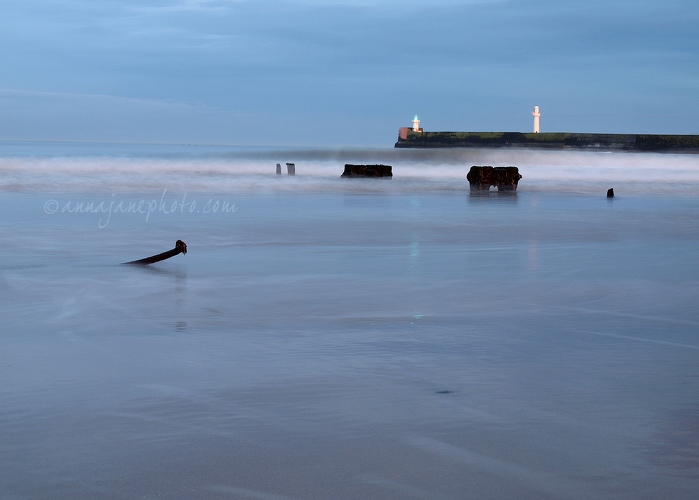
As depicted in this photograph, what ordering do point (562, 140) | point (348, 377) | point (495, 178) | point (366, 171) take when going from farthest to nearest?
point (562, 140) → point (366, 171) → point (495, 178) → point (348, 377)

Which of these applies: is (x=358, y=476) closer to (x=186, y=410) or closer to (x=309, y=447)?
(x=309, y=447)

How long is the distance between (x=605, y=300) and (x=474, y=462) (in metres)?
4.33

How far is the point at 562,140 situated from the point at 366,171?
120598mm

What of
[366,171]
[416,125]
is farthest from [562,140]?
[366,171]

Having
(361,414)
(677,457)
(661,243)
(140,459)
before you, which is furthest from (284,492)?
(661,243)

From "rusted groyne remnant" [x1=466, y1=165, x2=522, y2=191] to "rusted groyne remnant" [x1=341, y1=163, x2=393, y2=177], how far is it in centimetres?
907

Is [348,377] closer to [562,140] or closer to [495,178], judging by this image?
[495,178]

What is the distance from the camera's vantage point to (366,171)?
131 ft

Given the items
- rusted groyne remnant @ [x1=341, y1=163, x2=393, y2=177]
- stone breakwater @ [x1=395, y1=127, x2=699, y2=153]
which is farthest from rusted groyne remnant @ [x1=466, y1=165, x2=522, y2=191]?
stone breakwater @ [x1=395, y1=127, x2=699, y2=153]

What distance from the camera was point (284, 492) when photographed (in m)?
3.01

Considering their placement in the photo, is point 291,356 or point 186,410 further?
point 291,356

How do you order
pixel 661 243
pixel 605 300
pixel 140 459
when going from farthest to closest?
1. pixel 661 243
2. pixel 605 300
3. pixel 140 459

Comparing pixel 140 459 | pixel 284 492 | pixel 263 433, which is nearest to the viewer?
pixel 284 492

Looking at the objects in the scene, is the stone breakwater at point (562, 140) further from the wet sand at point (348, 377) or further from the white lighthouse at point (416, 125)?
the wet sand at point (348, 377)
